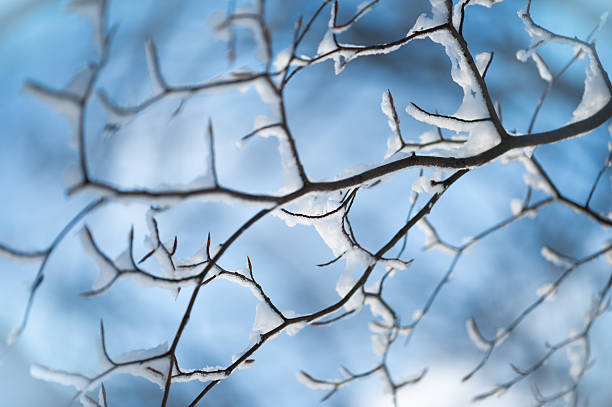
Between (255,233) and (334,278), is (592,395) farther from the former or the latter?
(255,233)

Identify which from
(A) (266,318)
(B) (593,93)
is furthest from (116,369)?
(B) (593,93)

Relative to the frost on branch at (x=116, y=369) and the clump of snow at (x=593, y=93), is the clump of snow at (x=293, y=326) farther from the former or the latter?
the clump of snow at (x=593, y=93)

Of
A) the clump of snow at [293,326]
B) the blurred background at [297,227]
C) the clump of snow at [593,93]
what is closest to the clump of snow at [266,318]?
the clump of snow at [293,326]

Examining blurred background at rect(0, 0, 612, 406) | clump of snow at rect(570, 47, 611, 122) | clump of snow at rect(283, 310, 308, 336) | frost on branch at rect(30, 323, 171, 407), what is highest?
blurred background at rect(0, 0, 612, 406)

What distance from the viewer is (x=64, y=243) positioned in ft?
2.42

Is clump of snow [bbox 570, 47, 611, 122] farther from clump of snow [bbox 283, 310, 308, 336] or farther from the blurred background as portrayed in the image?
the blurred background

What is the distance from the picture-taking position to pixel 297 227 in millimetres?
777

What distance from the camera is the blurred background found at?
2.30 ft

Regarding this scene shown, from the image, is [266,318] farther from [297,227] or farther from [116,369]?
[297,227]

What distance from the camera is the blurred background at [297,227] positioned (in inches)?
27.6

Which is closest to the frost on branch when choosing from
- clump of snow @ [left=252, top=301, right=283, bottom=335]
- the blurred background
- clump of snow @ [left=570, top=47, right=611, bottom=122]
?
clump of snow @ [left=252, top=301, right=283, bottom=335]

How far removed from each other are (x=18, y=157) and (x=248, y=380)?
0.57 meters

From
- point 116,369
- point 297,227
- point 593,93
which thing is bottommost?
point 116,369

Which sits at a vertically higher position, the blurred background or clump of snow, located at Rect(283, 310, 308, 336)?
the blurred background
